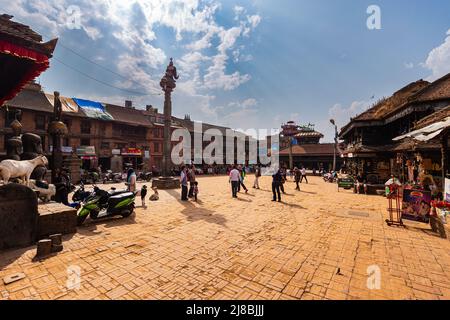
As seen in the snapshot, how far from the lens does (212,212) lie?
798 centimetres

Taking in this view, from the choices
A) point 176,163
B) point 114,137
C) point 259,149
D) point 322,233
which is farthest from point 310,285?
point 259,149

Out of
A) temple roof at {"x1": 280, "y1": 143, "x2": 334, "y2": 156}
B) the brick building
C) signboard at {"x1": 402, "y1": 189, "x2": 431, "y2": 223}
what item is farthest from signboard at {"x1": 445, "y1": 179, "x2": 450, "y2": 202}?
the brick building

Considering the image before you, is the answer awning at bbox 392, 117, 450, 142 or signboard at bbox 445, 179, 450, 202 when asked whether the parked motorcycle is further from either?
signboard at bbox 445, 179, 450, 202

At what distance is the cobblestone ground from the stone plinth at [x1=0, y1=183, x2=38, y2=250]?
41cm

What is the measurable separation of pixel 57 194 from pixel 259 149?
47.6 meters

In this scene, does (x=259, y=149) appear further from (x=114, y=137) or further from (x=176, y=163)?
(x=114, y=137)

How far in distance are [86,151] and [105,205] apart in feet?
79.6

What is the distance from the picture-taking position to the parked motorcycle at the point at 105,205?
6.11 m

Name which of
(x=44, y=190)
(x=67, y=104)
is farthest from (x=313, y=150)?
(x=67, y=104)

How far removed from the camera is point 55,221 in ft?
16.9

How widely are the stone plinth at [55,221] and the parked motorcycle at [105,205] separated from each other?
572 mm

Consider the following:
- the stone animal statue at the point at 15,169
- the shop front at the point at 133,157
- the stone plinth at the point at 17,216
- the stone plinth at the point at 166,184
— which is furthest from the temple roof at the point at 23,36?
the shop front at the point at 133,157
